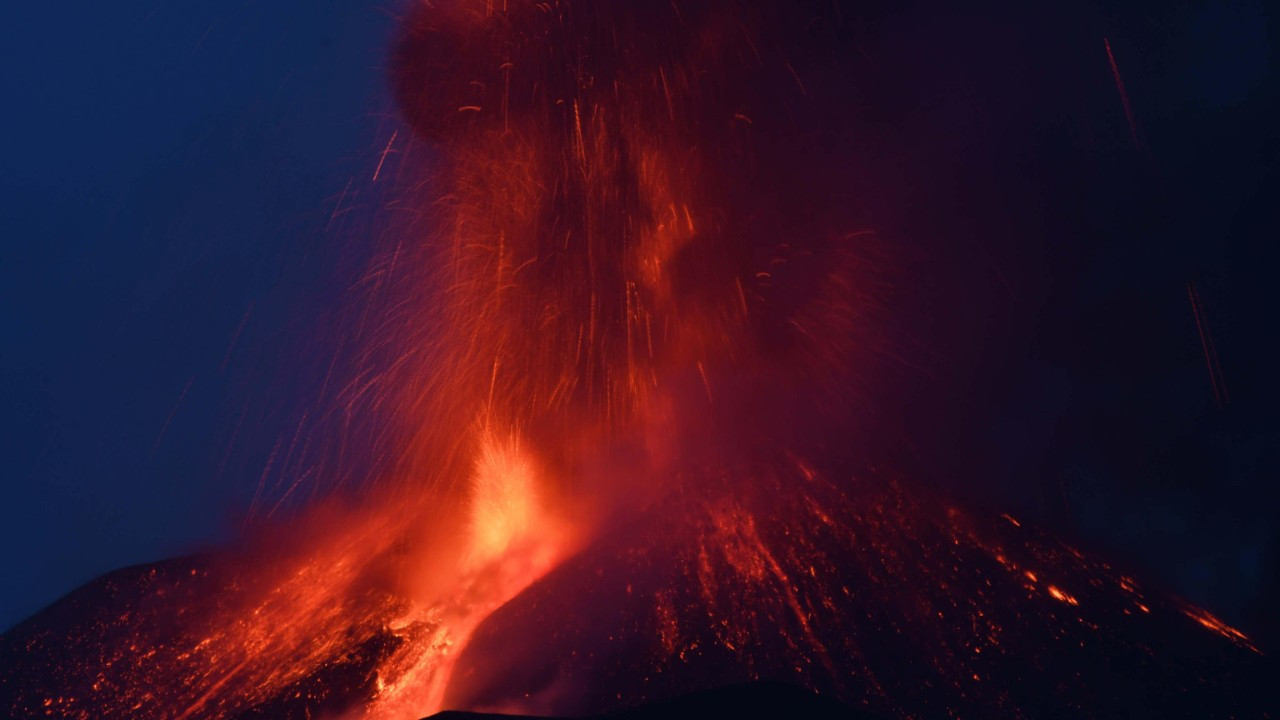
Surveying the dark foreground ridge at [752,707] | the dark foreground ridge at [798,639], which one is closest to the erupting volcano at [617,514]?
the dark foreground ridge at [798,639]

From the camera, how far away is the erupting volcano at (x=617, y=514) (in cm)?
550

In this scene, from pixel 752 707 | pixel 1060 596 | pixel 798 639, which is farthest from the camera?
pixel 1060 596

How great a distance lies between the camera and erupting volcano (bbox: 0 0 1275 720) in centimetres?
550

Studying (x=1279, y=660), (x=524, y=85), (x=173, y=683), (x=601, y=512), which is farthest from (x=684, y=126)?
(x=173, y=683)

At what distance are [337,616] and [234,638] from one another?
179 cm

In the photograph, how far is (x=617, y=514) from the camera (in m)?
8.24

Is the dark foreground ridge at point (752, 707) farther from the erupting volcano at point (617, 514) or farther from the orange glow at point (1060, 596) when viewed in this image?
the orange glow at point (1060, 596)

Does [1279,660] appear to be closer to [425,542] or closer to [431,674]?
[431,674]

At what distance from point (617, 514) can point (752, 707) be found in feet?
20.4

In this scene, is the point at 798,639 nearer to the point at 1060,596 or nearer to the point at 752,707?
the point at 752,707

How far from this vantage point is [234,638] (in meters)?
8.25

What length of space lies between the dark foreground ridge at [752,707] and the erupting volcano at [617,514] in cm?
268

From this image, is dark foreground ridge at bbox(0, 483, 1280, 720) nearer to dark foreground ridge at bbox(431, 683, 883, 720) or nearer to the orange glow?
the orange glow

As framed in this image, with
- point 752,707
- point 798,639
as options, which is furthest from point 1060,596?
point 752,707
